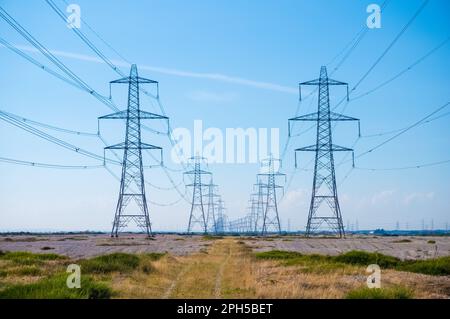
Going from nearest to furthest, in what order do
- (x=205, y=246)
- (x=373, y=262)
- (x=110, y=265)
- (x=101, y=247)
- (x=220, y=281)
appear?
(x=220, y=281) < (x=110, y=265) < (x=373, y=262) < (x=101, y=247) < (x=205, y=246)

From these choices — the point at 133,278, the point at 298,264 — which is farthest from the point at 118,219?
the point at 133,278

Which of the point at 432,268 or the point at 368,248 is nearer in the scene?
the point at 432,268

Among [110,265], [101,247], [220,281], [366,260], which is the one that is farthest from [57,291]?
[101,247]

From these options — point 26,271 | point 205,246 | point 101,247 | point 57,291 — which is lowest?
point 205,246

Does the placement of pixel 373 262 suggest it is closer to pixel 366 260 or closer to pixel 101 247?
pixel 366 260

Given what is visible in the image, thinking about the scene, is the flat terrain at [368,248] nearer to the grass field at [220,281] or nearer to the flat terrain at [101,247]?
the flat terrain at [101,247]

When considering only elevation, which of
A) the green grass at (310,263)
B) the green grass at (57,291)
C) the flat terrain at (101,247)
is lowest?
the flat terrain at (101,247)

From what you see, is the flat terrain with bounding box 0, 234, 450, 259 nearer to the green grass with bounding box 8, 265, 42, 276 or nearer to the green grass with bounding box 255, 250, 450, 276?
the green grass with bounding box 255, 250, 450, 276

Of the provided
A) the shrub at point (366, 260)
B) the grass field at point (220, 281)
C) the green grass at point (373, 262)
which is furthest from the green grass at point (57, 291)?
the shrub at point (366, 260)

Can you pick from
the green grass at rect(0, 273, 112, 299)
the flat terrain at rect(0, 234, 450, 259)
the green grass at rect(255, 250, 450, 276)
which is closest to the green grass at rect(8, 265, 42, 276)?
the green grass at rect(0, 273, 112, 299)
